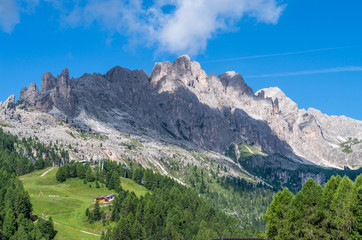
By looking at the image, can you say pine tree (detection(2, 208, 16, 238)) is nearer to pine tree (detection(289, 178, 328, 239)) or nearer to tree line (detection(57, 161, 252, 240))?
tree line (detection(57, 161, 252, 240))

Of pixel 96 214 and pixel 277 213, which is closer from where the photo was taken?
pixel 277 213

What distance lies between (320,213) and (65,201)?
350 ft

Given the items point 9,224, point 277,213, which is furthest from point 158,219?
point 277,213

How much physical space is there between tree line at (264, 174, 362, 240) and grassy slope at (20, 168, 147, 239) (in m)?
63.7

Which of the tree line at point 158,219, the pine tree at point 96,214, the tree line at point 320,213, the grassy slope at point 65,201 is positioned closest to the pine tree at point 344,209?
the tree line at point 320,213

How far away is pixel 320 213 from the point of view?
80062mm

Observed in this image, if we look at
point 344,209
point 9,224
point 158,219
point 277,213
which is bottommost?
point 9,224

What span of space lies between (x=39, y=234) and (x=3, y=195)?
32.0 m

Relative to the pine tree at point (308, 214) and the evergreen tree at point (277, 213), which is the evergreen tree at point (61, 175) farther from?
the pine tree at point (308, 214)

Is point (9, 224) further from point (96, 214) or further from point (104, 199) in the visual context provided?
point (104, 199)

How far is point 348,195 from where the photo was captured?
75.6m

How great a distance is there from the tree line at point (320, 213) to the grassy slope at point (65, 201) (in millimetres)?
63685

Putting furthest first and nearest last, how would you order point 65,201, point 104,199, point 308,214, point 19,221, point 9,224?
point 104,199 → point 65,201 → point 19,221 → point 9,224 → point 308,214

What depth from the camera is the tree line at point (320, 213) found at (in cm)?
7456
